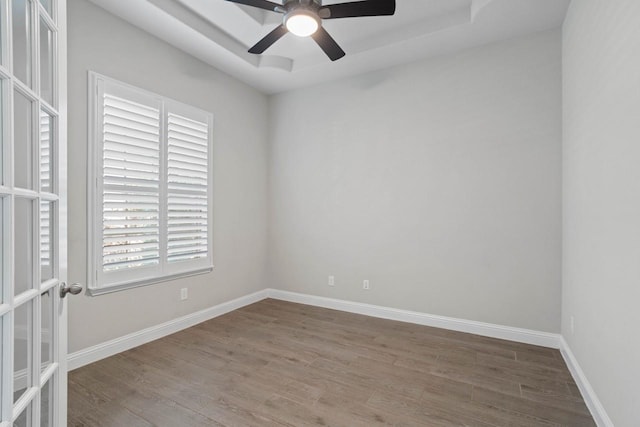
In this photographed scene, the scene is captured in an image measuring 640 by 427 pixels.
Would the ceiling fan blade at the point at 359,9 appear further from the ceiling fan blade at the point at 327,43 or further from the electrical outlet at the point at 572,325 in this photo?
the electrical outlet at the point at 572,325

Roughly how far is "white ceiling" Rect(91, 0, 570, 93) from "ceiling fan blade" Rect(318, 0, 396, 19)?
Answer: 0.82 meters

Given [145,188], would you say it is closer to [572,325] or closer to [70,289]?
[70,289]

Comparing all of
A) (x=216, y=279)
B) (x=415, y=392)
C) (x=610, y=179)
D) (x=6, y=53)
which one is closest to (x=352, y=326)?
(x=415, y=392)

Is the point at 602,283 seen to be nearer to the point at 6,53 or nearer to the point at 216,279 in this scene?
the point at 6,53

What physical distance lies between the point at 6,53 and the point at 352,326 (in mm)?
3297

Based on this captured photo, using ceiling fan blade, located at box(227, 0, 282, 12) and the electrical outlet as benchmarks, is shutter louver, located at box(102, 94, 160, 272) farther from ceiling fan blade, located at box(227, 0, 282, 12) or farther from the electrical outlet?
the electrical outlet

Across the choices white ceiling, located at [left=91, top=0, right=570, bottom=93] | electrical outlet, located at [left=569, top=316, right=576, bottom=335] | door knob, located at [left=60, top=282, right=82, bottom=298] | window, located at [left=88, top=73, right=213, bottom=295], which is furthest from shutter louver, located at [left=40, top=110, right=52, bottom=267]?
electrical outlet, located at [left=569, top=316, right=576, bottom=335]

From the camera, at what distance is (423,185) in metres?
3.45

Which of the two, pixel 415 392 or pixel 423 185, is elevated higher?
pixel 423 185

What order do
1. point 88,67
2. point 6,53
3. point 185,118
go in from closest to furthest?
point 6,53 → point 88,67 → point 185,118

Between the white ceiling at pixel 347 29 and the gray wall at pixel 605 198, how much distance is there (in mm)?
523

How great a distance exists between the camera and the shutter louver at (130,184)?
268 centimetres

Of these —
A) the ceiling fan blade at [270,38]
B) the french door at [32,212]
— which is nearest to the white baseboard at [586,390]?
the french door at [32,212]

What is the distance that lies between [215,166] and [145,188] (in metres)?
0.92
